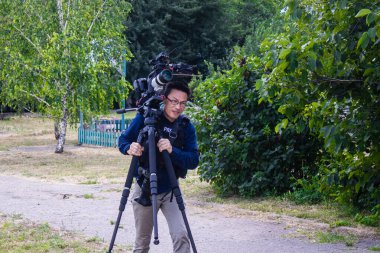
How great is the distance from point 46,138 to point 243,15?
113 feet

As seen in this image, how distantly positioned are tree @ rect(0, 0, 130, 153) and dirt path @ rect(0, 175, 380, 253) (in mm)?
7483

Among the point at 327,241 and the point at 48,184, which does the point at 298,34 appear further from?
the point at 48,184

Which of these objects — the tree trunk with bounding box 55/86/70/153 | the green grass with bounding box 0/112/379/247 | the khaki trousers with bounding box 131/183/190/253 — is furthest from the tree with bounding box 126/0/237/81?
the khaki trousers with bounding box 131/183/190/253

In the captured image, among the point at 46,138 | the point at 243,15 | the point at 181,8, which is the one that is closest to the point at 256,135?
the point at 46,138

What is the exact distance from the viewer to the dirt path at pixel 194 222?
762cm

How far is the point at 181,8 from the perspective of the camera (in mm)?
50188

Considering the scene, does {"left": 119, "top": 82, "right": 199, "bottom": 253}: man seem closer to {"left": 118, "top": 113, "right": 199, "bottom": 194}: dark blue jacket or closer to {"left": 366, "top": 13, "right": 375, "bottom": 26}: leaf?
{"left": 118, "top": 113, "right": 199, "bottom": 194}: dark blue jacket

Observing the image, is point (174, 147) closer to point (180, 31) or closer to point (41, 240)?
point (41, 240)

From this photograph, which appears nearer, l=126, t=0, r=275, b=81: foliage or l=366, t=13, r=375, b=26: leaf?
l=366, t=13, r=375, b=26: leaf

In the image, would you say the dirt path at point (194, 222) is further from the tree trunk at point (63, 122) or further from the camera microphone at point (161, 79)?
the tree trunk at point (63, 122)

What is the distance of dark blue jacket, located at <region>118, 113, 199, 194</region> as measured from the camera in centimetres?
522

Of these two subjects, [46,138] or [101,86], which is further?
[46,138]

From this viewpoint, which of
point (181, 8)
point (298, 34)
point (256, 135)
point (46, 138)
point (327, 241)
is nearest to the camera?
point (298, 34)

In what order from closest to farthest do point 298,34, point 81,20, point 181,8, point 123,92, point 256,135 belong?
1. point 298,34
2. point 256,135
3. point 81,20
4. point 123,92
5. point 181,8
